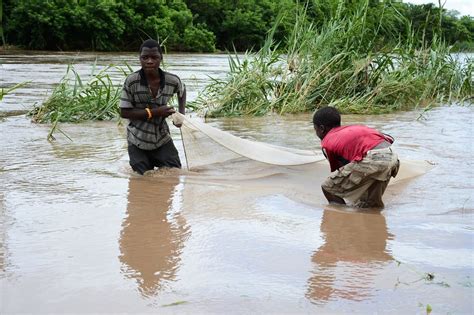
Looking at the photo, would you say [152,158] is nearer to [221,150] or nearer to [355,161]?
[221,150]

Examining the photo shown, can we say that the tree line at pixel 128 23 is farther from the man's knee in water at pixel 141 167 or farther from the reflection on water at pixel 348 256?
the reflection on water at pixel 348 256

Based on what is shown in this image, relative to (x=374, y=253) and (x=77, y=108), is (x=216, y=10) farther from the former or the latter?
(x=374, y=253)

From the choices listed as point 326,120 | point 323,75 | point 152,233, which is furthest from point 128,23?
point 152,233

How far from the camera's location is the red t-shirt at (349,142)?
15.3 feet

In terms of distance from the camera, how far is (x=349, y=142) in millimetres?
4699

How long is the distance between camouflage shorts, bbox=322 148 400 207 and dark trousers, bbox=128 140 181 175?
5.35ft

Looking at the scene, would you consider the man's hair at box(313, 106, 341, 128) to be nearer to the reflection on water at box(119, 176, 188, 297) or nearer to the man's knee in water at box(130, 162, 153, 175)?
the reflection on water at box(119, 176, 188, 297)

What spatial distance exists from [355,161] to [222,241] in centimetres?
121

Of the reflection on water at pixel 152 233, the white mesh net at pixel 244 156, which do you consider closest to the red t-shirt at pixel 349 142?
the white mesh net at pixel 244 156

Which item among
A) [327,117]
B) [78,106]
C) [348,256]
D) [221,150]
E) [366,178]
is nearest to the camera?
[348,256]

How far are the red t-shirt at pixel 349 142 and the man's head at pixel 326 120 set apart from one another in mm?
39

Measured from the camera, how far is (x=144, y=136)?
5.71 m

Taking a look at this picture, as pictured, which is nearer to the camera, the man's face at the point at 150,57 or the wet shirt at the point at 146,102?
the man's face at the point at 150,57

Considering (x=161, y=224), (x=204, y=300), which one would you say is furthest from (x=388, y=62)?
(x=204, y=300)
